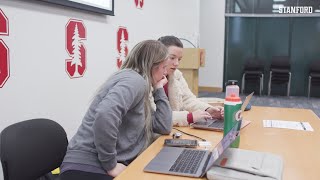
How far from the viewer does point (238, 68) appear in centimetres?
750

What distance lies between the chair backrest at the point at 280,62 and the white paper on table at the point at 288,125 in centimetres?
530

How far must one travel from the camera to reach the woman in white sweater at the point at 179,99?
6.05 ft

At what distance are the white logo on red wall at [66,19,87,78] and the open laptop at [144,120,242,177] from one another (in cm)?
120

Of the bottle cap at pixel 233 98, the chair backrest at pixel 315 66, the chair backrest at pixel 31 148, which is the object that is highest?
the chair backrest at pixel 315 66

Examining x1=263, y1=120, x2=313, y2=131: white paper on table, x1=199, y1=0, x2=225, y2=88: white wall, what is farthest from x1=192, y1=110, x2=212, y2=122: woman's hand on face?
x1=199, y1=0, x2=225, y2=88: white wall

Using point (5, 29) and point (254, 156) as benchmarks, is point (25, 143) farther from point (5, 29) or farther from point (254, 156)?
point (254, 156)

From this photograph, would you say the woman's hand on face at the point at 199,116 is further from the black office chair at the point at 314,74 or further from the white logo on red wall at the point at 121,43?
the black office chair at the point at 314,74

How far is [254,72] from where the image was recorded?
7.07 meters

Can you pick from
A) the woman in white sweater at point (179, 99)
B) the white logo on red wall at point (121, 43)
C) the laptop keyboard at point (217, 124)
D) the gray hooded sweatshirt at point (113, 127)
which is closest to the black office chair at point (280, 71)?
the white logo on red wall at point (121, 43)

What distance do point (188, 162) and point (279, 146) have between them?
1.64ft

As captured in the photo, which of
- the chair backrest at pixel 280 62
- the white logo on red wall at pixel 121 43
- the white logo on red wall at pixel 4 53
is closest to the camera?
the white logo on red wall at pixel 4 53

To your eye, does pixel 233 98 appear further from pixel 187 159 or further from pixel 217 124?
pixel 217 124

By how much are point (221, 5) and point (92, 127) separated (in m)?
6.40

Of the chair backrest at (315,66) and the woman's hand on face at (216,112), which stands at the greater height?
the chair backrest at (315,66)
